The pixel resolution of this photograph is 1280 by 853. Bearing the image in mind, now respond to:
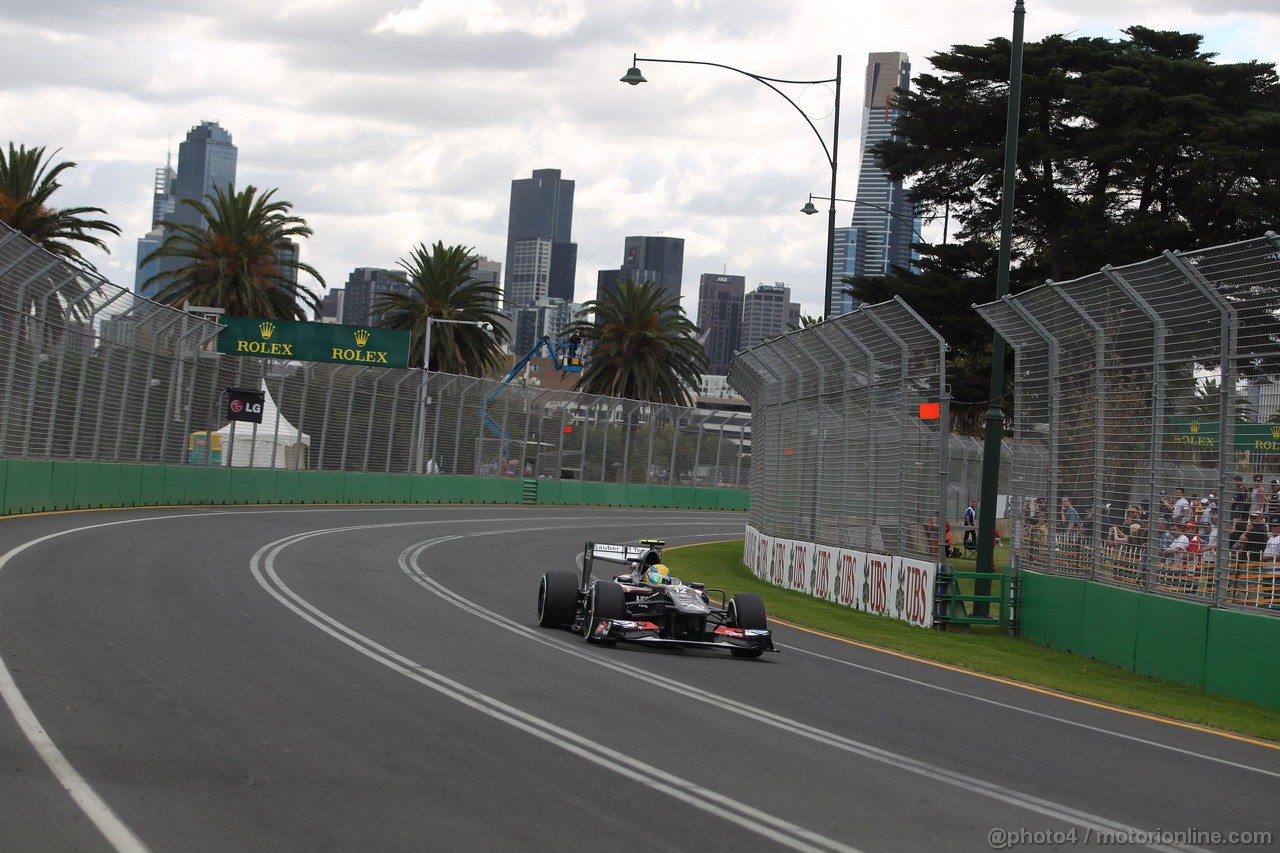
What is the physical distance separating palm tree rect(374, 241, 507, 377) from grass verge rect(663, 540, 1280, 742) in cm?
3678

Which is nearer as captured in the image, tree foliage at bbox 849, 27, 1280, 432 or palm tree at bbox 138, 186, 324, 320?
tree foliage at bbox 849, 27, 1280, 432

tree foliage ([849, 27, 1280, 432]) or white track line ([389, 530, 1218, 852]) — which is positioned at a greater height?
tree foliage ([849, 27, 1280, 432])

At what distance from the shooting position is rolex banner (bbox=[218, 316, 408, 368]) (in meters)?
47.5

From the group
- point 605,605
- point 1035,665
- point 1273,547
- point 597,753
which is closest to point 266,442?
point 605,605

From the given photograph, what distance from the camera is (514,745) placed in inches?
324

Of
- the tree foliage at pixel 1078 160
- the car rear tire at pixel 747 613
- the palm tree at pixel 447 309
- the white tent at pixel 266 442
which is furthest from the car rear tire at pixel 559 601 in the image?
the palm tree at pixel 447 309

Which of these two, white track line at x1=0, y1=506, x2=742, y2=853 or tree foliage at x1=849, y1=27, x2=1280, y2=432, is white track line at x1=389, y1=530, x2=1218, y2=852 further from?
tree foliage at x1=849, y1=27, x2=1280, y2=432

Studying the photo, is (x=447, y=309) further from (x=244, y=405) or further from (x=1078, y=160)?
(x=1078, y=160)

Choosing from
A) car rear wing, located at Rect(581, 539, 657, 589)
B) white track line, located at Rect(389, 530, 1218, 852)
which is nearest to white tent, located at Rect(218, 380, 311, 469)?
car rear wing, located at Rect(581, 539, 657, 589)

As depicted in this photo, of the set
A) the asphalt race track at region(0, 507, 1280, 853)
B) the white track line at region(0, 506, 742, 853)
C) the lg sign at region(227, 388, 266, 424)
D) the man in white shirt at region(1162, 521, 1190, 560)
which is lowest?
the white track line at region(0, 506, 742, 853)

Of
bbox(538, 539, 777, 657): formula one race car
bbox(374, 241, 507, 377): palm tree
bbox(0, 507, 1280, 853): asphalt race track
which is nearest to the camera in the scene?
bbox(0, 507, 1280, 853): asphalt race track

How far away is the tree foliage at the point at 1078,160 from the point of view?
1176 inches

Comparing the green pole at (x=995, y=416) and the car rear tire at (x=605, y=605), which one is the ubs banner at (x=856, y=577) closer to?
the green pole at (x=995, y=416)

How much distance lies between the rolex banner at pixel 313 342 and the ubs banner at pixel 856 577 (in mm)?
25145
